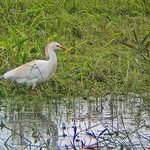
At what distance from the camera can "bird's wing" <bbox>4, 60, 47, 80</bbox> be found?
10.4 meters

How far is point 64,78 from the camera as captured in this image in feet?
35.2

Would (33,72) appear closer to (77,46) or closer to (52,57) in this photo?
(52,57)

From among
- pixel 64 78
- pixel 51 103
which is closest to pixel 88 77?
pixel 64 78

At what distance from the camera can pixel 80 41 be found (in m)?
12.5

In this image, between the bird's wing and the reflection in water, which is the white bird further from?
the reflection in water

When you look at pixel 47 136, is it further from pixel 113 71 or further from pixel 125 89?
pixel 113 71

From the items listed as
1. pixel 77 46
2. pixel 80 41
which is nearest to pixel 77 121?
pixel 77 46

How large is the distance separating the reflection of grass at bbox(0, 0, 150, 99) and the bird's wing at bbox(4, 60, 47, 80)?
178mm

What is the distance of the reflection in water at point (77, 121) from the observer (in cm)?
807

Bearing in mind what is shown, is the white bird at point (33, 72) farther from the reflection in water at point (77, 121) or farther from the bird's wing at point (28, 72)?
the reflection in water at point (77, 121)

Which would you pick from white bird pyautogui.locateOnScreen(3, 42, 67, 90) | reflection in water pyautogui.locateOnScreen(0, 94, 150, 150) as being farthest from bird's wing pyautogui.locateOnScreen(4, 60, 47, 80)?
reflection in water pyautogui.locateOnScreen(0, 94, 150, 150)

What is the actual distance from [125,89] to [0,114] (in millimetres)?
1615

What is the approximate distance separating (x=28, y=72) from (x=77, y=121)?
5.78 ft

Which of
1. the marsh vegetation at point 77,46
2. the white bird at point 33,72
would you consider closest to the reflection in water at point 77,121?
the marsh vegetation at point 77,46
